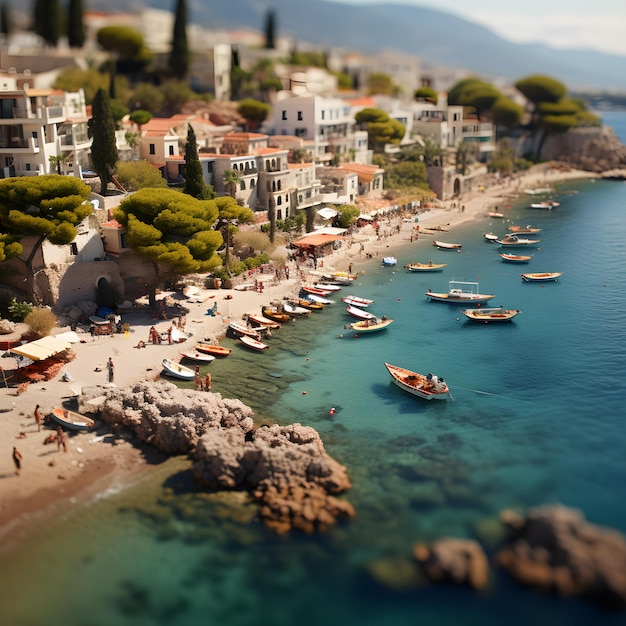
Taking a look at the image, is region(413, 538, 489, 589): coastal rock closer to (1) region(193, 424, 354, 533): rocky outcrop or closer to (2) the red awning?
(1) region(193, 424, 354, 533): rocky outcrop

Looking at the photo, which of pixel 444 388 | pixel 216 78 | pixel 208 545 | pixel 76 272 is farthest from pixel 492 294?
pixel 216 78

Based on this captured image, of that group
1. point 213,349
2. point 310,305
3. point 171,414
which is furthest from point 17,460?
point 310,305

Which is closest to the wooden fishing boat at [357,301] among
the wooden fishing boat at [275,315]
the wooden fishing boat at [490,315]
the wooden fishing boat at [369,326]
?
the wooden fishing boat at [369,326]

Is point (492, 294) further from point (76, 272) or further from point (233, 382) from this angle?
point (76, 272)

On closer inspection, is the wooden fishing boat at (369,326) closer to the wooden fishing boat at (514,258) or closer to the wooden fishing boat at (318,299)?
the wooden fishing boat at (318,299)

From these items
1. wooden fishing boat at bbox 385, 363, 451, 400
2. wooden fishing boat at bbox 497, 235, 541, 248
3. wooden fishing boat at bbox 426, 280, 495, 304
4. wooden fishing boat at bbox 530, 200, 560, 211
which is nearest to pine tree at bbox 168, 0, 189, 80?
wooden fishing boat at bbox 530, 200, 560, 211
